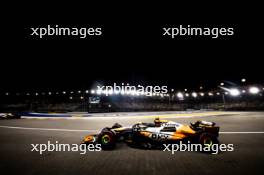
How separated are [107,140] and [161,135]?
82.1 inches

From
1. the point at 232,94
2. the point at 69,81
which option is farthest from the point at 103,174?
the point at 232,94

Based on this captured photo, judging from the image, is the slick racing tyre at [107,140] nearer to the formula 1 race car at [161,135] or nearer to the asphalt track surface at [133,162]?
the formula 1 race car at [161,135]

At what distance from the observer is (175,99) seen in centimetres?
5009

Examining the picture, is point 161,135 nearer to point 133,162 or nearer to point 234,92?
point 133,162

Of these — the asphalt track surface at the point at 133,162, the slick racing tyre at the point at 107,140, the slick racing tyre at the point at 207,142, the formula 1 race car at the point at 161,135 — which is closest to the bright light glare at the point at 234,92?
the asphalt track surface at the point at 133,162

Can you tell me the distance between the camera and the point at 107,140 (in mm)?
6836

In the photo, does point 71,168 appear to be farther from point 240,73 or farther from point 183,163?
point 240,73

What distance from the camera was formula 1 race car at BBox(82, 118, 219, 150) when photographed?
6436 mm

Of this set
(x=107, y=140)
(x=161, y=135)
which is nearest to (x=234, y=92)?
(x=161, y=135)

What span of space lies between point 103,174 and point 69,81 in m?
40.5

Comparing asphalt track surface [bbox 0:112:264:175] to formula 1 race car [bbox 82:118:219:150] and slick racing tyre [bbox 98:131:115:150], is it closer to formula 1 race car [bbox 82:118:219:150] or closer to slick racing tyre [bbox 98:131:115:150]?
slick racing tyre [bbox 98:131:115:150]

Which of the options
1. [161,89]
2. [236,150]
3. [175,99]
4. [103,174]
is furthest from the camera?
[175,99]

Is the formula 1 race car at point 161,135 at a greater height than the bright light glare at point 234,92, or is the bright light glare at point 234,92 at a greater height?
the bright light glare at point 234,92

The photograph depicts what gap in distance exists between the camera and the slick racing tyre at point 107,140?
6777 millimetres
